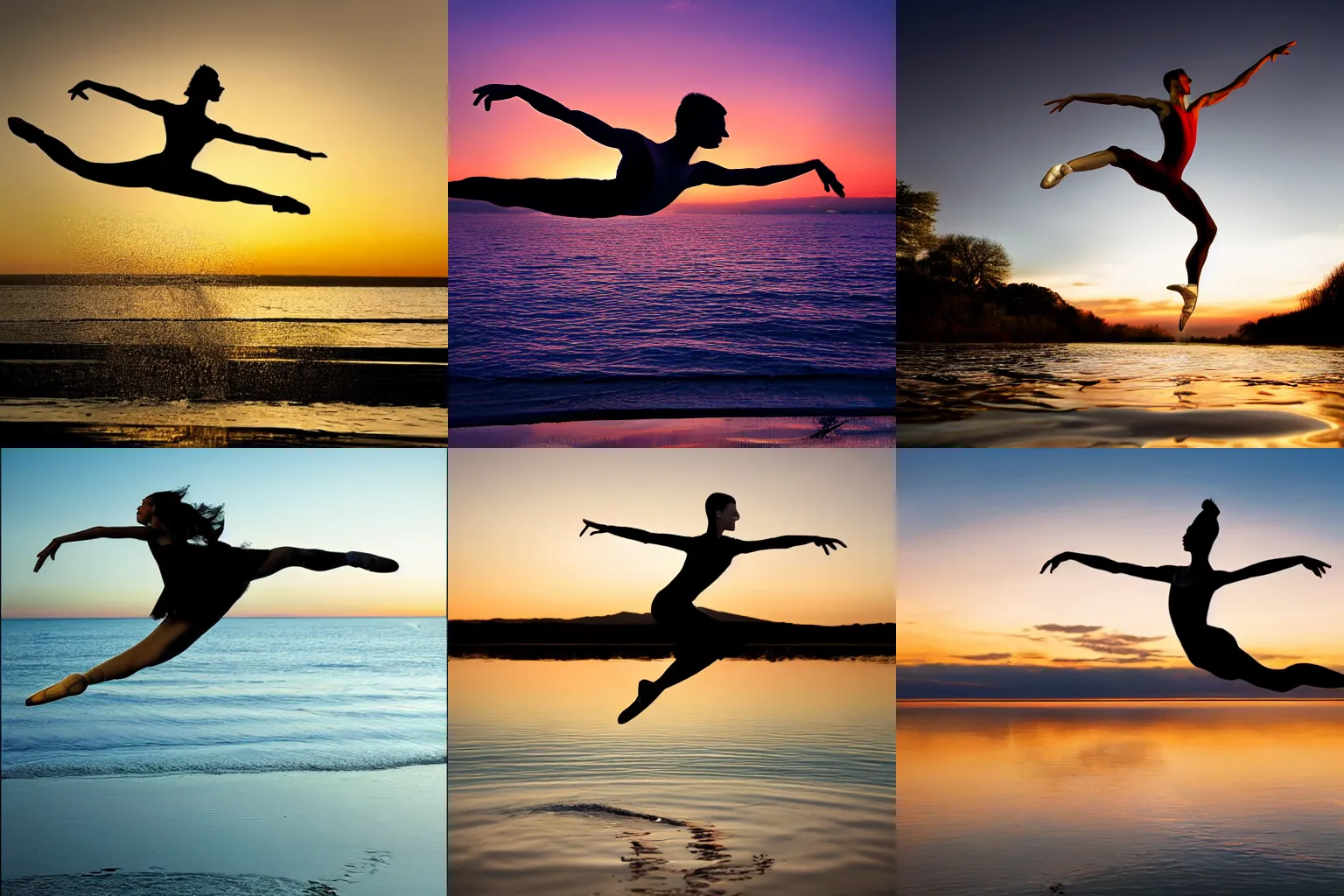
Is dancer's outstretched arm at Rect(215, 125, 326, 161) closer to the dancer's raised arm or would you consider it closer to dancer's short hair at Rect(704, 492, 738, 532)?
the dancer's raised arm

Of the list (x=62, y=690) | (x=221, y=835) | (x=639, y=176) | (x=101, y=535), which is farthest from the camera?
(x=639, y=176)

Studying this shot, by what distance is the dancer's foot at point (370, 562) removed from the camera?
543cm

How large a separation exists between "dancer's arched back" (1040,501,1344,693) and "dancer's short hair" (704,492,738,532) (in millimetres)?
1606

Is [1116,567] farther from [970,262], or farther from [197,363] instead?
[197,363]

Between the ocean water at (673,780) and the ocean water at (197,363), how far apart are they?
1376mm

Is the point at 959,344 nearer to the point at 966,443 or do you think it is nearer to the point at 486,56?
the point at 966,443

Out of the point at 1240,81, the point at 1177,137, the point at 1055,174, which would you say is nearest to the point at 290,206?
the point at 1055,174

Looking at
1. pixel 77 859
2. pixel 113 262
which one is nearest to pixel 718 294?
pixel 113 262

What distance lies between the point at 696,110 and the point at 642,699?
279 cm

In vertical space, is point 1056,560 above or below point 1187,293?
below

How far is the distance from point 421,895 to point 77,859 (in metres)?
1.59

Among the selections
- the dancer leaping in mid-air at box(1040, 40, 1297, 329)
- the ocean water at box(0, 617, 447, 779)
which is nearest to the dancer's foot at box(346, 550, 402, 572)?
the ocean water at box(0, 617, 447, 779)

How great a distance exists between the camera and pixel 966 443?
237 inches

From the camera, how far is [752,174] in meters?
5.88
